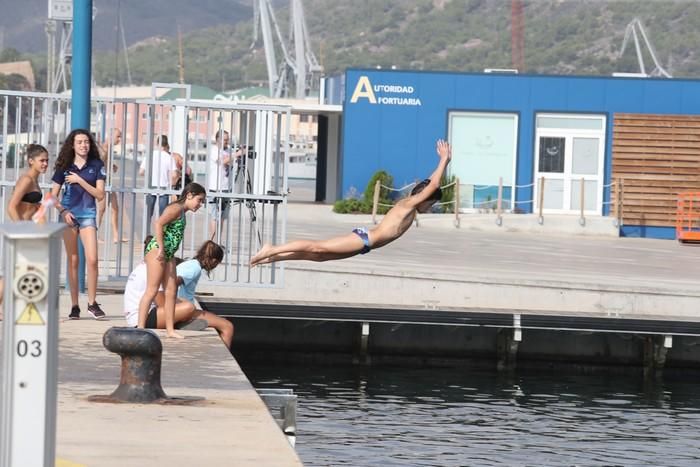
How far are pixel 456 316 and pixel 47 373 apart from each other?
13.7 meters

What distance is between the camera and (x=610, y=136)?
38.8 metres

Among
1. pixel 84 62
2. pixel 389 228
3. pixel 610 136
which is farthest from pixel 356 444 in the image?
pixel 610 136

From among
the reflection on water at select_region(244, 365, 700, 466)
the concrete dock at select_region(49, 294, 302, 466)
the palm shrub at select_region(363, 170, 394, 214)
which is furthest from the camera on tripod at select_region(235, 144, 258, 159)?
the palm shrub at select_region(363, 170, 394, 214)

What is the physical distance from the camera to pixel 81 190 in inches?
589

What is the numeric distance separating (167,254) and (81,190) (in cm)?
166

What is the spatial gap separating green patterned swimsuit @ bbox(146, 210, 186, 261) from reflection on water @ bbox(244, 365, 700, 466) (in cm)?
231

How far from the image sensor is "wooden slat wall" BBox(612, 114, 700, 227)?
123ft

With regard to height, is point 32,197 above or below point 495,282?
above

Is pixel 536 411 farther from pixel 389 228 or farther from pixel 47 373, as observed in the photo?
pixel 47 373

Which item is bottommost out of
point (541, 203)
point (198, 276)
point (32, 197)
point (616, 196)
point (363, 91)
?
point (198, 276)

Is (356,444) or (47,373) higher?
(47,373)

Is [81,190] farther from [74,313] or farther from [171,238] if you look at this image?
[171,238]

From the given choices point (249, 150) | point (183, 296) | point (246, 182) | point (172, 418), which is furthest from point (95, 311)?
point (172, 418)

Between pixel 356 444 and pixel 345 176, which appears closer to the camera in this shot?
pixel 356 444
